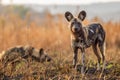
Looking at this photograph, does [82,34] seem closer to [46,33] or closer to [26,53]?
[26,53]

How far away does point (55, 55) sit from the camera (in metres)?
9.80

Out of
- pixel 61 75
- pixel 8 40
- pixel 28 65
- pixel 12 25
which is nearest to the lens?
pixel 61 75

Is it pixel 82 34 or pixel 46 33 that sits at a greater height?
pixel 82 34

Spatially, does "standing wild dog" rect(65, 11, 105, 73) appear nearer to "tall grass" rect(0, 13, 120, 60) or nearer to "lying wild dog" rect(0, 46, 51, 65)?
"lying wild dog" rect(0, 46, 51, 65)

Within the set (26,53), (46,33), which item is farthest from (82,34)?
(46,33)

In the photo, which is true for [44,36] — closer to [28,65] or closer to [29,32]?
[29,32]

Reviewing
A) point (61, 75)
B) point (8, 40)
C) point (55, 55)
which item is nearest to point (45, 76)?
point (61, 75)

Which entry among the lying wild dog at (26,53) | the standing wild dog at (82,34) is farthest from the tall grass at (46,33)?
the standing wild dog at (82,34)

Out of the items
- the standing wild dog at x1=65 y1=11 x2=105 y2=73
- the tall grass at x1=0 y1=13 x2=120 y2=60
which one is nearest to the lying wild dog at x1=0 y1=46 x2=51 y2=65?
the standing wild dog at x1=65 y1=11 x2=105 y2=73

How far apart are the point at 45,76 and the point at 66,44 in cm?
502

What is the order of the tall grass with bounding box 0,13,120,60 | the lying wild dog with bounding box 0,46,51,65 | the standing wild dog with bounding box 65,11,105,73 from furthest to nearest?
the tall grass with bounding box 0,13,120,60 < the lying wild dog with bounding box 0,46,51,65 < the standing wild dog with bounding box 65,11,105,73

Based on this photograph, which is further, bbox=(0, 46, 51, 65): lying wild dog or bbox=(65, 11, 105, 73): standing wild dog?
bbox=(0, 46, 51, 65): lying wild dog

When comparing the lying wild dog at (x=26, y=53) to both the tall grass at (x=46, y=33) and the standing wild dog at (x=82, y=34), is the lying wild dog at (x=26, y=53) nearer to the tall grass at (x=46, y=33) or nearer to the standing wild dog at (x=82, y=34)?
the standing wild dog at (x=82, y=34)

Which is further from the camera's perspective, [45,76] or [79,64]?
[79,64]
